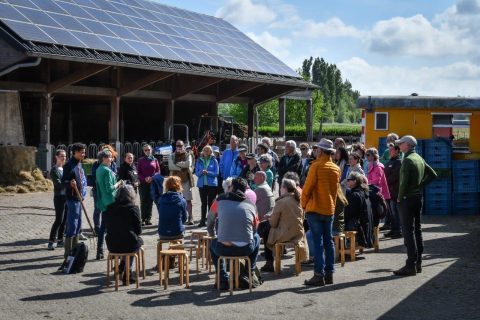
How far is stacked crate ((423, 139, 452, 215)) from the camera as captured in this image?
17.9 m

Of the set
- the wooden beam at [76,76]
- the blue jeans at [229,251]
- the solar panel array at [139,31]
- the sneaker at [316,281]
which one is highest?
the solar panel array at [139,31]

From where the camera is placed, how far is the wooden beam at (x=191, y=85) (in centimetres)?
2970

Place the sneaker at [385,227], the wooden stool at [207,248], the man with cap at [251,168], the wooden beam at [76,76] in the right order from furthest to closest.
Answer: the wooden beam at [76,76] < the sneaker at [385,227] < the man with cap at [251,168] < the wooden stool at [207,248]

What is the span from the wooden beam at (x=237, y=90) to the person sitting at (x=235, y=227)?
2378 centimetres

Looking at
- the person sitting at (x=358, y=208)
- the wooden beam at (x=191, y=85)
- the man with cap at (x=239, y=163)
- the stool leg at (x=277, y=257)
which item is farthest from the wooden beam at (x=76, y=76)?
the stool leg at (x=277, y=257)

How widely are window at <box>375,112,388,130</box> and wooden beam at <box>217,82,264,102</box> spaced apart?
42.6 ft

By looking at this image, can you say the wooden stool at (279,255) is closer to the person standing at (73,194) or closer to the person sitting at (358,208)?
the person sitting at (358,208)

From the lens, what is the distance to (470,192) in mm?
17859

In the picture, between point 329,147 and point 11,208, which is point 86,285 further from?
point 11,208

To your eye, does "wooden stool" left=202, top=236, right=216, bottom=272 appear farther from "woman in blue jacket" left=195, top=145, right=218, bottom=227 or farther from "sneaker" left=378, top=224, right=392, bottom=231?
"sneaker" left=378, top=224, right=392, bottom=231

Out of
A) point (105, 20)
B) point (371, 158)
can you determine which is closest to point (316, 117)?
point (105, 20)

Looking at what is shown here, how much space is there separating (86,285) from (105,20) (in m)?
18.8

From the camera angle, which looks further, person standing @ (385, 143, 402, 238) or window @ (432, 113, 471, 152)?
window @ (432, 113, 471, 152)

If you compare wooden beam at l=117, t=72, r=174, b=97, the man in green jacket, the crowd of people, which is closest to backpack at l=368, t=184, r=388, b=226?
the crowd of people
